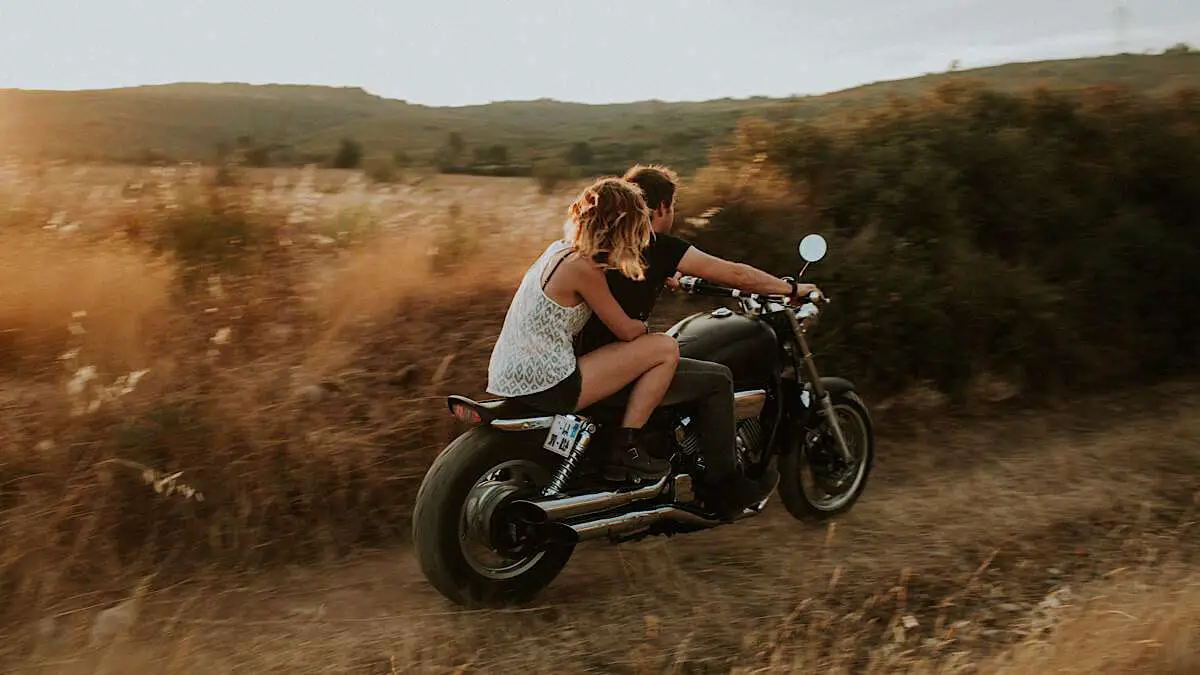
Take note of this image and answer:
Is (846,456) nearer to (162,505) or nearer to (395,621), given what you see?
(395,621)

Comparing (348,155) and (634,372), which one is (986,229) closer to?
(634,372)

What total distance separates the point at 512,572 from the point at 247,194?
4123mm

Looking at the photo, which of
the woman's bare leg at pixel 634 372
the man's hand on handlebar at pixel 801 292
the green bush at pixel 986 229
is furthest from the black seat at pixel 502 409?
the green bush at pixel 986 229

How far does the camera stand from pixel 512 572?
466 centimetres

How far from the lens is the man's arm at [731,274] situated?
4723 millimetres

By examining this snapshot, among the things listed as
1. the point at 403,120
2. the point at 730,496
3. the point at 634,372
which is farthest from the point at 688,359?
the point at 403,120

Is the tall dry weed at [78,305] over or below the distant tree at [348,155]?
below

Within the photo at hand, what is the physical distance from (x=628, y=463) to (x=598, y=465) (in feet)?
0.43

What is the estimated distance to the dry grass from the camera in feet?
14.0

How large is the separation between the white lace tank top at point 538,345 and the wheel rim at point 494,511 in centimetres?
34

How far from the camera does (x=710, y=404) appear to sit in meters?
4.83

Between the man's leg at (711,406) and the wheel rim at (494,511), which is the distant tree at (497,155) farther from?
the wheel rim at (494,511)

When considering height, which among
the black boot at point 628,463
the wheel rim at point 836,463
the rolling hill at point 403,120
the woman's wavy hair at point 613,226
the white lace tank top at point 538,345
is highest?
the rolling hill at point 403,120

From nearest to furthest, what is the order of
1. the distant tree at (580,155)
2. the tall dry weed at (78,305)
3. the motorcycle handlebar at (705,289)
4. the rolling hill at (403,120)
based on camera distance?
the motorcycle handlebar at (705,289) → the tall dry weed at (78,305) → the rolling hill at (403,120) → the distant tree at (580,155)
